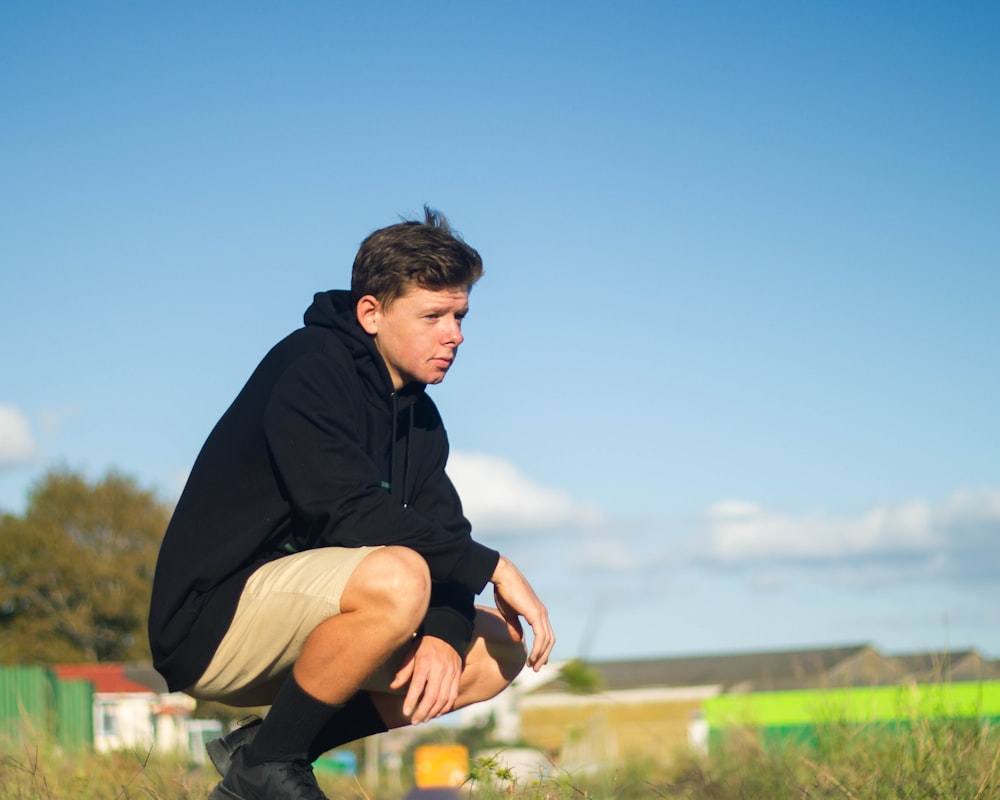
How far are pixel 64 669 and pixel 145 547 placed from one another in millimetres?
11923

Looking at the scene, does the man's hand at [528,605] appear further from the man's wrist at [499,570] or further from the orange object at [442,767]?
the orange object at [442,767]

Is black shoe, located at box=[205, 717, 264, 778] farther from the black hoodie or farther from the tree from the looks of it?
the tree

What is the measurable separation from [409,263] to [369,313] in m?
0.24

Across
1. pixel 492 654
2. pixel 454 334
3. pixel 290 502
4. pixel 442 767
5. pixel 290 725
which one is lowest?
pixel 442 767

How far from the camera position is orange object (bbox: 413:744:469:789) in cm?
412

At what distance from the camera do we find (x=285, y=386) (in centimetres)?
369

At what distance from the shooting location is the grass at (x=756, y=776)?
385cm

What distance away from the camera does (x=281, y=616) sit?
3.56 m

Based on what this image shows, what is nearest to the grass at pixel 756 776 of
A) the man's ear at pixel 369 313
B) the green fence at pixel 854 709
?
the green fence at pixel 854 709

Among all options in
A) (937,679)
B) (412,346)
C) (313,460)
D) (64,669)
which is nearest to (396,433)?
(412,346)

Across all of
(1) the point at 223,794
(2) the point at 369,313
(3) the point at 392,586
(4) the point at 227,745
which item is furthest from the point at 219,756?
(2) the point at 369,313

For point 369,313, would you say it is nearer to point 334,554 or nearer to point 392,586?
point 334,554

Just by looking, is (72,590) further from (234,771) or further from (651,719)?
(234,771)

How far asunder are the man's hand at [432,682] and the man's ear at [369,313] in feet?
3.58
